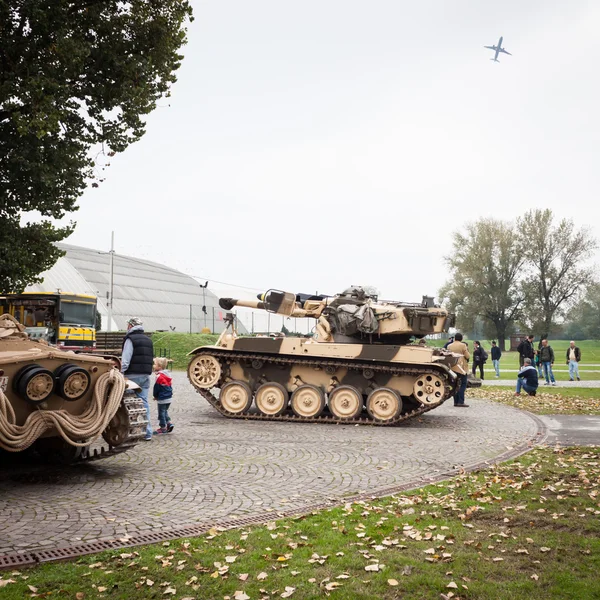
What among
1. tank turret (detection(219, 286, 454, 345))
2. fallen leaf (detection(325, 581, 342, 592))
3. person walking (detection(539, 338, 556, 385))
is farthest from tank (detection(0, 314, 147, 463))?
person walking (detection(539, 338, 556, 385))

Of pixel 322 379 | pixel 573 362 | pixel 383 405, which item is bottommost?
pixel 383 405

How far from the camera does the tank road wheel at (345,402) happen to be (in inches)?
544

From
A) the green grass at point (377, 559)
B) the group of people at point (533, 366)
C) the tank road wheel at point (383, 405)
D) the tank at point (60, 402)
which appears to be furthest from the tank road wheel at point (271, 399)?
the group of people at point (533, 366)

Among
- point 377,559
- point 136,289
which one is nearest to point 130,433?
point 377,559

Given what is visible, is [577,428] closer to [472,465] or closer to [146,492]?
[472,465]

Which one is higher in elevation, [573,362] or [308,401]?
[573,362]

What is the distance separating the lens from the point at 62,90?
1284cm

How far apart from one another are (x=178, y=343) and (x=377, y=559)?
33.8 metres

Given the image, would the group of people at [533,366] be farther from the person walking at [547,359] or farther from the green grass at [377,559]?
the green grass at [377,559]

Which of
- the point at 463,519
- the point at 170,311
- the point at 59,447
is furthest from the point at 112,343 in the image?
the point at 463,519

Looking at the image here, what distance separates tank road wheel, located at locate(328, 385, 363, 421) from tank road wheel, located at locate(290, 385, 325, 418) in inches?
10.5

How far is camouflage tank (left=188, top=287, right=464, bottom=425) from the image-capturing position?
1359 cm

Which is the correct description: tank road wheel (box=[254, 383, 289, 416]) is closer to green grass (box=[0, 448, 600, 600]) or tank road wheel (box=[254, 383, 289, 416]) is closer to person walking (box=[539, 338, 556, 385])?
green grass (box=[0, 448, 600, 600])

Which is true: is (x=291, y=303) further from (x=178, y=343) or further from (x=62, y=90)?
(x=178, y=343)
